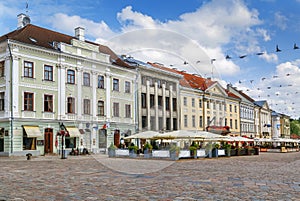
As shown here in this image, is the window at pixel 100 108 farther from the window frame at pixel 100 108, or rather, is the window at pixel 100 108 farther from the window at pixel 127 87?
the window at pixel 127 87

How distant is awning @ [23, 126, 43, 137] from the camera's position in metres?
34.6

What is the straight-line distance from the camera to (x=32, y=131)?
35.0 meters

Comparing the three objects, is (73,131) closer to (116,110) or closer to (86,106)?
(86,106)

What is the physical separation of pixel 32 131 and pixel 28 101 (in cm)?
286

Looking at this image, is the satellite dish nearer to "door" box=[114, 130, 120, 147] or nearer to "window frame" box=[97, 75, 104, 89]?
"window frame" box=[97, 75, 104, 89]

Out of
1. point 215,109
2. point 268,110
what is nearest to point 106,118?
point 215,109

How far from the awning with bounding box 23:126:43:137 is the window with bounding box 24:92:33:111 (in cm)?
175

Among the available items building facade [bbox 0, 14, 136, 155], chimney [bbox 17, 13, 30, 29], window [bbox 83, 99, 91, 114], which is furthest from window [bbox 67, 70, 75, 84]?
chimney [bbox 17, 13, 30, 29]

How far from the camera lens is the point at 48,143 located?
121 ft

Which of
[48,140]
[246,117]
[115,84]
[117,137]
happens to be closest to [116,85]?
[115,84]

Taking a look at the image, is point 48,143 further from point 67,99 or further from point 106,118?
point 106,118

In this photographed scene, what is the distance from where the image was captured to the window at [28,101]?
35422mm

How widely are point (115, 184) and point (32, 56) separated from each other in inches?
1016

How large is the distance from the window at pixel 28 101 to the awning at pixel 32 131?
1749 millimetres
